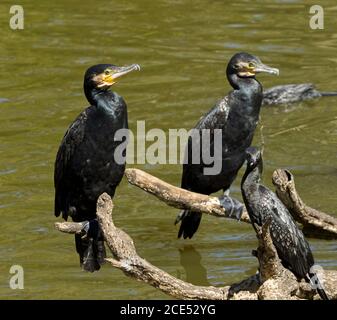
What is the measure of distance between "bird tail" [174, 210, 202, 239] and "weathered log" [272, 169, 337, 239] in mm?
864

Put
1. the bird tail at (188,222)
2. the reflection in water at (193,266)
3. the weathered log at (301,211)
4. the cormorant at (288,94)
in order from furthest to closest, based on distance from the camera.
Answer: the cormorant at (288,94) < the reflection in water at (193,266) < the bird tail at (188,222) < the weathered log at (301,211)

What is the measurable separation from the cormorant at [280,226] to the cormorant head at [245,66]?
140 centimetres

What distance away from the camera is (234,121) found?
31.2 ft

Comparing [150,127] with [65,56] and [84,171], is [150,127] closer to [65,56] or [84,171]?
[65,56]

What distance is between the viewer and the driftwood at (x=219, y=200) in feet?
27.3

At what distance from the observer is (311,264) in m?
8.30

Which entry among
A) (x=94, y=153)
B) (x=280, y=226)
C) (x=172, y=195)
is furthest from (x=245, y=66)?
(x=280, y=226)

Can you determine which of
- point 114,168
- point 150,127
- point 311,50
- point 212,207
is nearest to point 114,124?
point 114,168

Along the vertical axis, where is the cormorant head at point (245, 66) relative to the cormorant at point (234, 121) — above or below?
above

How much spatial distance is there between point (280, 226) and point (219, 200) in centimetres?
78

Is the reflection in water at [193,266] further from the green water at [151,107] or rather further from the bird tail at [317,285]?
the bird tail at [317,285]

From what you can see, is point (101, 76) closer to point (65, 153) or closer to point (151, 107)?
point (65, 153)

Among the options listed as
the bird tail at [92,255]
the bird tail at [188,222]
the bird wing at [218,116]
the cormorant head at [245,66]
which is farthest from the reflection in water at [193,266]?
the cormorant head at [245,66]

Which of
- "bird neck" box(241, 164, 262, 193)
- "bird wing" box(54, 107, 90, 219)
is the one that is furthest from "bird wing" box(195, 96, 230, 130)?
"bird neck" box(241, 164, 262, 193)
